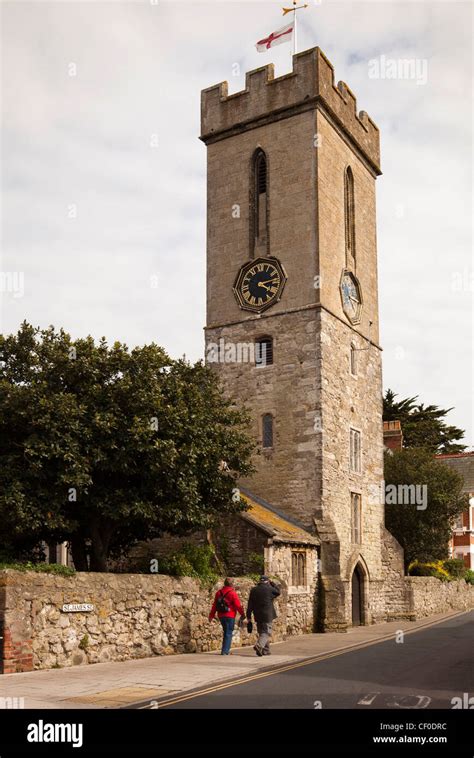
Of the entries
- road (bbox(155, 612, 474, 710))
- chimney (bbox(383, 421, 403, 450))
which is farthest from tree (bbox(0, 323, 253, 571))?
chimney (bbox(383, 421, 403, 450))

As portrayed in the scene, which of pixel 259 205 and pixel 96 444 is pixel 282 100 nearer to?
pixel 259 205

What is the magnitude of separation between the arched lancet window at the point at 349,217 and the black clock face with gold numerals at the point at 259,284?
3663 mm

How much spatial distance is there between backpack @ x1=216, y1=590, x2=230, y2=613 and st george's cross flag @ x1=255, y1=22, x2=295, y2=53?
24.6 metres

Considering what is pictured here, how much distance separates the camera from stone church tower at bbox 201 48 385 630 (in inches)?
1225

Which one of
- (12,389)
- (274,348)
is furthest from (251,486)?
(12,389)

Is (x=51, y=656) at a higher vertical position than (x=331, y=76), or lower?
lower

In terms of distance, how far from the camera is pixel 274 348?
32.5 metres

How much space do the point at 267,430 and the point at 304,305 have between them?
16.5 ft

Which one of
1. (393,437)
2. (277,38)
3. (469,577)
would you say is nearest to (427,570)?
(469,577)

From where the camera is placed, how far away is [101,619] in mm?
15906

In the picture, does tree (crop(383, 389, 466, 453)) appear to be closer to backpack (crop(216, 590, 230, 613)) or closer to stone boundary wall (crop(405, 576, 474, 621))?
stone boundary wall (crop(405, 576, 474, 621))
